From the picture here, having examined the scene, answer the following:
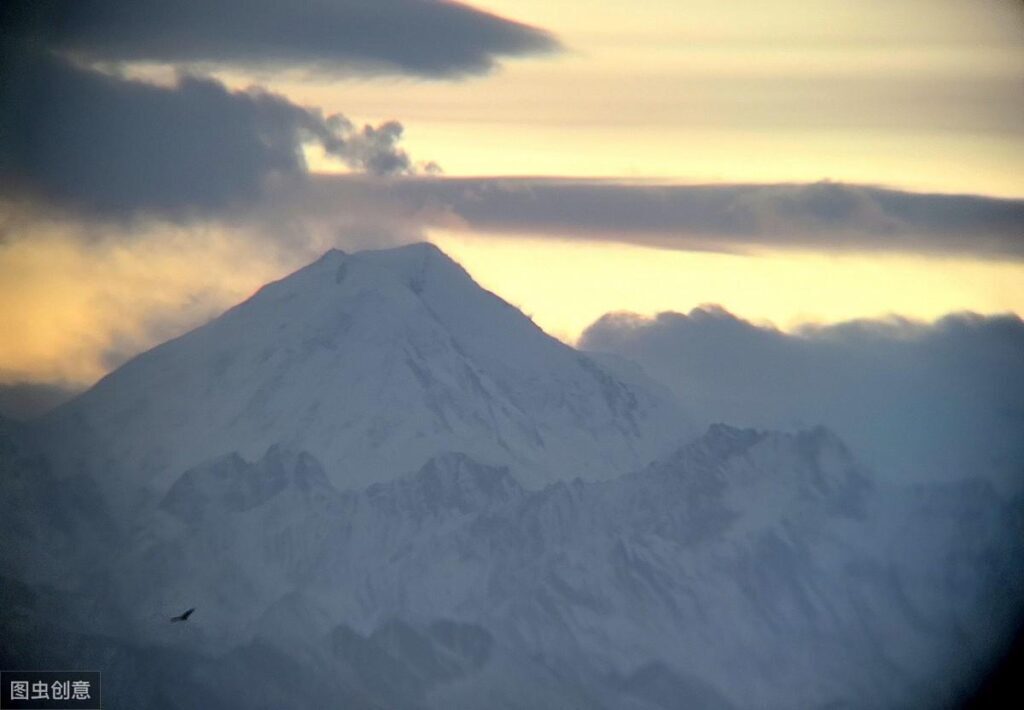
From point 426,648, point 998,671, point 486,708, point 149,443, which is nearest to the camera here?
point 998,671

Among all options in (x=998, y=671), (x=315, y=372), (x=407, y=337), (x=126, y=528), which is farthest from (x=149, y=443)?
(x=998, y=671)

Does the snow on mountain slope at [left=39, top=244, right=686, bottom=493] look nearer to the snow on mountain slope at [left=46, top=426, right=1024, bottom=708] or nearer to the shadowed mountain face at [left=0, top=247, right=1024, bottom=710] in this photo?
the shadowed mountain face at [left=0, top=247, right=1024, bottom=710]

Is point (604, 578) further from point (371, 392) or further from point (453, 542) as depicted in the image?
point (371, 392)

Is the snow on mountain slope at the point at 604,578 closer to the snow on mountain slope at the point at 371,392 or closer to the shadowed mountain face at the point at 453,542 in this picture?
the shadowed mountain face at the point at 453,542

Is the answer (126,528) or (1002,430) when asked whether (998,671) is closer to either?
(1002,430)

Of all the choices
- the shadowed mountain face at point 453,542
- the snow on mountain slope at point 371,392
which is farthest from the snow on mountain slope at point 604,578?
the snow on mountain slope at point 371,392

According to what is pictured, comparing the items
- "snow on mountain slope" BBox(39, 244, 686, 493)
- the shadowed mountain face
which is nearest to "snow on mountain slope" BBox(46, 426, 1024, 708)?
the shadowed mountain face
